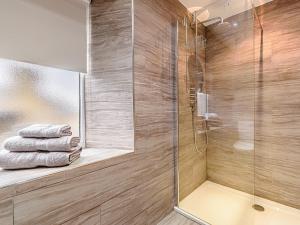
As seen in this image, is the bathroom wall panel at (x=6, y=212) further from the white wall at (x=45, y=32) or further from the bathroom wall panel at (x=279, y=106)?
the bathroom wall panel at (x=279, y=106)

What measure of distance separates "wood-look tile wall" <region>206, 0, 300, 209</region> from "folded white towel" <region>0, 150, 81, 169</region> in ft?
4.82

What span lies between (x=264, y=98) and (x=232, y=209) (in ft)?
3.44

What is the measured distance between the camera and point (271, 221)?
1.49 m

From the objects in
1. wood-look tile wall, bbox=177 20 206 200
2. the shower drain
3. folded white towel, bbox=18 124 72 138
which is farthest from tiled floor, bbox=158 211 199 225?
folded white towel, bbox=18 124 72 138

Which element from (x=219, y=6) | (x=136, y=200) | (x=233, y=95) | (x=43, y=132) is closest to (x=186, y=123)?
(x=233, y=95)

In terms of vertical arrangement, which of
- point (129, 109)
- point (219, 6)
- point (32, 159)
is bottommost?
point (32, 159)

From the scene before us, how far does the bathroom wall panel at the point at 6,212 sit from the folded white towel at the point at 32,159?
0.19 meters

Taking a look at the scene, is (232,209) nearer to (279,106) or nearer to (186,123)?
(186,123)

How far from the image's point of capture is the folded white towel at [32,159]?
85cm

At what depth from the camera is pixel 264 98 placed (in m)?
1.77

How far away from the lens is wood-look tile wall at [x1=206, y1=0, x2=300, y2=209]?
1.63 metres

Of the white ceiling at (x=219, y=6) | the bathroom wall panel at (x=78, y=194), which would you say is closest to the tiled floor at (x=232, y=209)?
the bathroom wall panel at (x=78, y=194)

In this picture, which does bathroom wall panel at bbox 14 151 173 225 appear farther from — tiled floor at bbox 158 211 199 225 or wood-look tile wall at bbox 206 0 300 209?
wood-look tile wall at bbox 206 0 300 209

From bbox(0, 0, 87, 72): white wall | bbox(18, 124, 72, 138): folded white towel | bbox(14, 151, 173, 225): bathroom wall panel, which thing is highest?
bbox(0, 0, 87, 72): white wall
